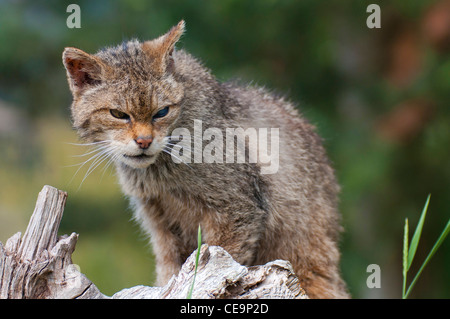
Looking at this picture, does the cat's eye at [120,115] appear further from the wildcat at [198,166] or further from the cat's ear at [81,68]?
the cat's ear at [81,68]

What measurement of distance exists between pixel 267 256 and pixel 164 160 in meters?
1.38

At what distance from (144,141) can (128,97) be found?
0.37 m

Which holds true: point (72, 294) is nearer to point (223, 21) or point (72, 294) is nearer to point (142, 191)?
point (142, 191)

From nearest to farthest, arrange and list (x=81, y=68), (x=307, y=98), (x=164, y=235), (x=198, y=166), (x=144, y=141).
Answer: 1. (x=144, y=141)
2. (x=81, y=68)
3. (x=198, y=166)
4. (x=164, y=235)
5. (x=307, y=98)

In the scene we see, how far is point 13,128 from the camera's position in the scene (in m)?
10.2

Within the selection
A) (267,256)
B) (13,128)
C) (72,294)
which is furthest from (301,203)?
(13,128)

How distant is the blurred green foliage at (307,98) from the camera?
29.6 feet

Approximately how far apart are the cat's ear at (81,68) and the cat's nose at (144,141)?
64 centimetres

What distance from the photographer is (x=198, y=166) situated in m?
4.88
